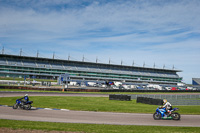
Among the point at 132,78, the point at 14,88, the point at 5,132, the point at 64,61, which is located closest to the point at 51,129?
the point at 5,132

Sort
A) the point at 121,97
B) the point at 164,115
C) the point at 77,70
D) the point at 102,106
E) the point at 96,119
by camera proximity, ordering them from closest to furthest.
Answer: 1. the point at 96,119
2. the point at 164,115
3. the point at 102,106
4. the point at 121,97
5. the point at 77,70

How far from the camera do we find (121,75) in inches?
5344

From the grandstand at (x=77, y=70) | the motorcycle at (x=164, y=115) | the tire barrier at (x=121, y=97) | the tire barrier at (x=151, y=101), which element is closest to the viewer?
the motorcycle at (x=164, y=115)

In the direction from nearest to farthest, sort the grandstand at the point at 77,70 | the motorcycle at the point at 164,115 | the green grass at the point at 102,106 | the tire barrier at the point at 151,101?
the motorcycle at the point at 164,115
the green grass at the point at 102,106
the tire barrier at the point at 151,101
the grandstand at the point at 77,70

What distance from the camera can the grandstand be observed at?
366 feet

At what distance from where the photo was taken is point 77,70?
410 ft

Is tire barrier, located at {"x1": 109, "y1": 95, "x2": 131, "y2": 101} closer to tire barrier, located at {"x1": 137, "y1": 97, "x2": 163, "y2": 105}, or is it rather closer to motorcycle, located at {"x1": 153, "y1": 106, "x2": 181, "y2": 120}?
tire barrier, located at {"x1": 137, "y1": 97, "x2": 163, "y2": 105}

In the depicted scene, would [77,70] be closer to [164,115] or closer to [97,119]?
[164,115]

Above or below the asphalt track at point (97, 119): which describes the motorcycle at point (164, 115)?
above

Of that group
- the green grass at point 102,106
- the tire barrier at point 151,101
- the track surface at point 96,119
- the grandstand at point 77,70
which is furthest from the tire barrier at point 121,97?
the grandstand at point 77,70

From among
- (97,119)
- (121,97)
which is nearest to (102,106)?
(97,119)

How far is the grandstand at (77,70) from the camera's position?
111500 millimetres

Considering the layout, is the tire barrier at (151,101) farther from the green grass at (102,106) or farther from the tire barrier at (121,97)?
the tire barrier at (121,97)

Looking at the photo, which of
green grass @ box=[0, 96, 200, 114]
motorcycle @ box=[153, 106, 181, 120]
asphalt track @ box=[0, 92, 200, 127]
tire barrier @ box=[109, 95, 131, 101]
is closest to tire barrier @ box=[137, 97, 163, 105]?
green grass @ box=[0, 96, 200, 114]
